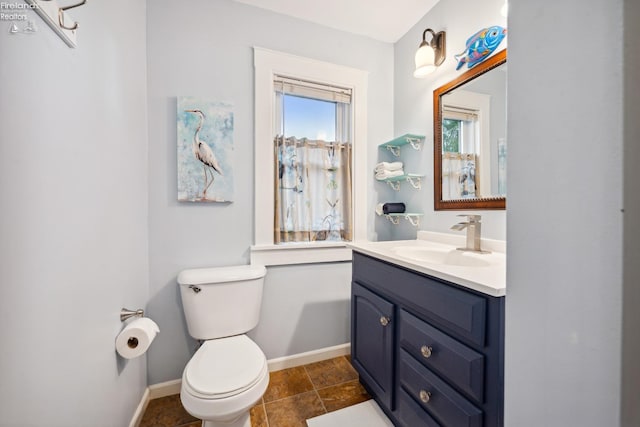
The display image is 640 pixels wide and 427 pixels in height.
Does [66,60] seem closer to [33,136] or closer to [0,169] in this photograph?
[33,136]

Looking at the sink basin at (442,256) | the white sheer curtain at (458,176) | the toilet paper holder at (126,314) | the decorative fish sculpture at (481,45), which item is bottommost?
the toilet paper holder at (126,314)

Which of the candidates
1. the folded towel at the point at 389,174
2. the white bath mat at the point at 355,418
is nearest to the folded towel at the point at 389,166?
the folded towel at the point at 389,174

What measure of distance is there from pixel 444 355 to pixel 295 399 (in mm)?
994

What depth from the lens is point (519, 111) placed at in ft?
1.31

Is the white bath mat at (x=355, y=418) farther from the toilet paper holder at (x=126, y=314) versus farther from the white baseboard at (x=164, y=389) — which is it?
the toilet paper holder at (x=126, y=314)

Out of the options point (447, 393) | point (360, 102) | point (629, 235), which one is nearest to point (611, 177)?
point (629, 235)

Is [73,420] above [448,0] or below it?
below

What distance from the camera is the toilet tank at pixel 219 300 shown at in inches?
54.3

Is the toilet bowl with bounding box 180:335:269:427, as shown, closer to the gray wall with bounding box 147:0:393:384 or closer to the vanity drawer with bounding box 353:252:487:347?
the gray wall with bounding box 147:0:393:384

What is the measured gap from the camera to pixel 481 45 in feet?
4.19

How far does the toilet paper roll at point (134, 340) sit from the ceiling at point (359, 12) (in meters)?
1.92

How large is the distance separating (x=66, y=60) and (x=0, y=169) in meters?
0.44

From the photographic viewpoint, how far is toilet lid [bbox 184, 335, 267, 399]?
1.03 m

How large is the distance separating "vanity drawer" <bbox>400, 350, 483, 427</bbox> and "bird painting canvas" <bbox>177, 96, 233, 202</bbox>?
131 centimetres
